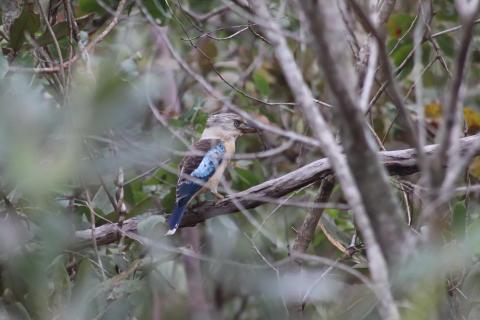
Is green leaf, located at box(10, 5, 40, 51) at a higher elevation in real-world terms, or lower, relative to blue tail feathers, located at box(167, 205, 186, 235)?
higher

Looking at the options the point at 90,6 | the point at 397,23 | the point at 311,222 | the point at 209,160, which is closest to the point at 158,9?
the point at 90,6

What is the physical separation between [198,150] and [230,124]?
0.55 meters

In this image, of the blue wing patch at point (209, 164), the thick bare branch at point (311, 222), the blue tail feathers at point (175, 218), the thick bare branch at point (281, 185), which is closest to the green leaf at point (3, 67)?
the thick bare branch at point (281, 185)

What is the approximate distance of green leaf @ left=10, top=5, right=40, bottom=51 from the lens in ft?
11.0

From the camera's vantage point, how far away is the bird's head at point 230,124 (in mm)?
4574

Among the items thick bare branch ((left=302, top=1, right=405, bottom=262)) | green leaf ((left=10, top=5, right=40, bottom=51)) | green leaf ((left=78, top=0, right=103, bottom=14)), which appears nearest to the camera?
thick bare branch ((left=302, top=1, right=405, bottom=262))

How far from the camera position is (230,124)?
4633 millimetres

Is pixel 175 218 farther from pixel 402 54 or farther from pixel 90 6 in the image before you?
pixel 402 54

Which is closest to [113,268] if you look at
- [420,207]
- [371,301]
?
[371,301]

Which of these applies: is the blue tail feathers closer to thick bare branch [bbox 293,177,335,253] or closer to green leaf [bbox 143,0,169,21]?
thick bare branch [bbox 293,177,335,253]

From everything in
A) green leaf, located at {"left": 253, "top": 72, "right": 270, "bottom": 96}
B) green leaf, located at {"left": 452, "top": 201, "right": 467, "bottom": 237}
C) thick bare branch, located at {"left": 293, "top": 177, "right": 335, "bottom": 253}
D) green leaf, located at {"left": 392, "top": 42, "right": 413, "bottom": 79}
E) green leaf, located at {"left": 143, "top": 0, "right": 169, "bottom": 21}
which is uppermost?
green leaf, located at {"left": 143, "top": 0, "right": 169, "bottom": 21}

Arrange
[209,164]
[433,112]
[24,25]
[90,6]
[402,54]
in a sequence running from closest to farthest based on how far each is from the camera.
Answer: [24,25], [90,6], [209,164], [402,54], [433,112]

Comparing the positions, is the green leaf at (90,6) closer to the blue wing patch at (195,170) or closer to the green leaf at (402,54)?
the blue wing patch at (195,170)

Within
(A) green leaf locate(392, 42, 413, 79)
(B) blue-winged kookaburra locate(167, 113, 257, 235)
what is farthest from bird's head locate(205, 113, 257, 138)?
(A) green leaf locate(392, 42, 413, 79)
